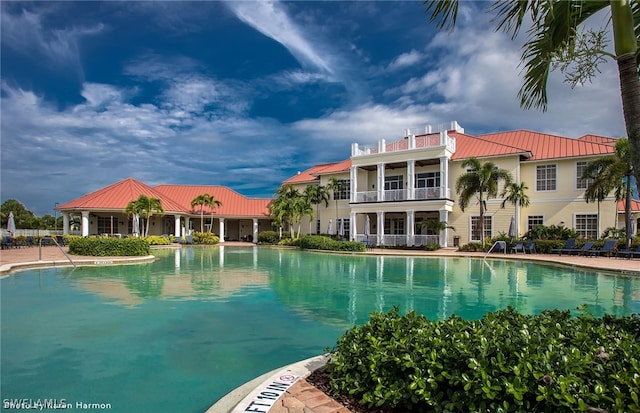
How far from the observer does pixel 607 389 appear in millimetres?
2467

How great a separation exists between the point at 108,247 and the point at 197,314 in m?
14.6

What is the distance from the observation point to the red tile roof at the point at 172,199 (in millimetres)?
35475

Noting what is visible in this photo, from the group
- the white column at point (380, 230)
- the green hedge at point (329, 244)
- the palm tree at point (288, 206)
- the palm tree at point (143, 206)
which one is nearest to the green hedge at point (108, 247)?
the palm tree at point (143, 206)

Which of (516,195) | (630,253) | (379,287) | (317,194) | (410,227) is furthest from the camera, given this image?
(317,194)

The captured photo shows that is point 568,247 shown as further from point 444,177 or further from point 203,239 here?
point 203,239

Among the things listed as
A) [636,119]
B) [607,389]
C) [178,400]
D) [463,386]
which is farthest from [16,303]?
[636,119]

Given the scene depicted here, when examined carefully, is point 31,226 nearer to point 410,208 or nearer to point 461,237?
point 410,208

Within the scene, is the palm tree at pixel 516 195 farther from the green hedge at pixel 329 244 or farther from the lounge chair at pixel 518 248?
the green hedge at pixel 329 244

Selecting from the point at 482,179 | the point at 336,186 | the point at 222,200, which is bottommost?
the point at 222,200

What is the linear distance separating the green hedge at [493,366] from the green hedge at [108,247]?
19546 mm

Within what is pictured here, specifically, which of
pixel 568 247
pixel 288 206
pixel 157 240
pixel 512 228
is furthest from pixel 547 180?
pixel 157 240

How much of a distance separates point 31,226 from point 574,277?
236 feet

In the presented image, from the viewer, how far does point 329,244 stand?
2911 cm

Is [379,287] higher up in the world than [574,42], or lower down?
lower down
